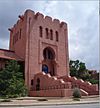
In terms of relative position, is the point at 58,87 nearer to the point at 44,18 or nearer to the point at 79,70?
the point at 44,18

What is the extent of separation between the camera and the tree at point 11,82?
3014 centimetres

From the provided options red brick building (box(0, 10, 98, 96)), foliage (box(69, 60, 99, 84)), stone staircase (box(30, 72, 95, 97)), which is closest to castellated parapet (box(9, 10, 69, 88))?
red brick building (box(0, 10, 98, 96))

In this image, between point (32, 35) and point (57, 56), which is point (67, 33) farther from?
point (32, 35)

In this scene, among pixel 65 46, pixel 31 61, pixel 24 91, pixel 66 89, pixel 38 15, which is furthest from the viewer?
pixel 65 46

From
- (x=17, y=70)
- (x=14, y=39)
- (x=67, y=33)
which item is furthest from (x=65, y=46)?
(x=17, y=70)

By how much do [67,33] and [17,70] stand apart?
52.8 ft

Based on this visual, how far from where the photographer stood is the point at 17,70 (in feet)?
112

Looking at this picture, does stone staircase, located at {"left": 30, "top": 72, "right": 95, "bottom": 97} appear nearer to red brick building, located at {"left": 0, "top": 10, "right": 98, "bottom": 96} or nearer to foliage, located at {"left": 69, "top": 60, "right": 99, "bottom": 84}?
red brick building, located at {"left": 0, "top": 10, "right": 98, "bottom": 96}

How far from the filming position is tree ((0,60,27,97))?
30139 millimetres

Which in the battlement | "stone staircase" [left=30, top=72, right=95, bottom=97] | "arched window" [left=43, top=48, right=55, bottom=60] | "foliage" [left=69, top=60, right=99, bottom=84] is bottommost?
"stone staircase" [left=30, top=72, right=95, bottom=97]

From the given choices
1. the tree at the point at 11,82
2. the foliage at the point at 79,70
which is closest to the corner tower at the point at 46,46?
the tree at the point at 11,82

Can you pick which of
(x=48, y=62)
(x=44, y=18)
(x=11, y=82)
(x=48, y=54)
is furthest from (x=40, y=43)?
(x=11, y=82)

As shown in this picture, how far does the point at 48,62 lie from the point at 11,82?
12511 mm

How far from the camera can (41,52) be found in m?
39.7
